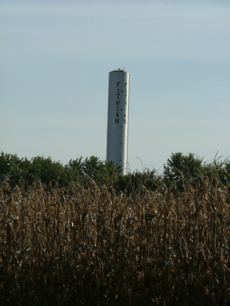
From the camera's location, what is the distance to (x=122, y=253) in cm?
456

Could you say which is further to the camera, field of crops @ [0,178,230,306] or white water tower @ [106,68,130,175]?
white water tower @ [106,68,130,175]

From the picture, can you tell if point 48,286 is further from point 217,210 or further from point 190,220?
point 217,210

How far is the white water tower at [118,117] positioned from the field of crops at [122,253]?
20.8 meters

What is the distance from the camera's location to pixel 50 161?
16.8 metres

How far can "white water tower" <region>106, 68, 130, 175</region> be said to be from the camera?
26.2 meters

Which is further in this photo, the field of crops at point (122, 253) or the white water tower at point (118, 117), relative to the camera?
the white water tower at point (118, 117)

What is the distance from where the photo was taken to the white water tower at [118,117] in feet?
85.9

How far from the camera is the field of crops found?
14.1 feet

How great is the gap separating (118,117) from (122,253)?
22000 mm

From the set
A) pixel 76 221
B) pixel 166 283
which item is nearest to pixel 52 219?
pixel 76 221

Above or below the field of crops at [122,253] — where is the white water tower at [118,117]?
above

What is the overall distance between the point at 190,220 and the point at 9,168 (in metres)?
13.7

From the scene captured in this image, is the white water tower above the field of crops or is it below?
above

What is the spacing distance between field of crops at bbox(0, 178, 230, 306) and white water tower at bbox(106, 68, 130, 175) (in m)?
20.8
